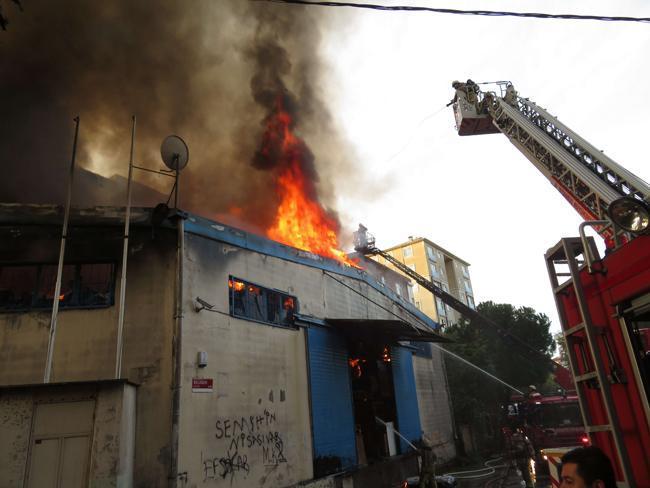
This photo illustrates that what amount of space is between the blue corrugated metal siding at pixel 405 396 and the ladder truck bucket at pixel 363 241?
47.1 feet

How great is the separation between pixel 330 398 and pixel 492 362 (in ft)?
59.2

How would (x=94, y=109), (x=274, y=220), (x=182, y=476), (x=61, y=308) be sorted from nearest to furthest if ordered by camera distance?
(x=182, y=476), (x=61, y=308), (x=94, y=109), (x=274, y=220)

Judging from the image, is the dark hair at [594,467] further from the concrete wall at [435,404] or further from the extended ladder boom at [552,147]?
the concrete wall at [435,404]

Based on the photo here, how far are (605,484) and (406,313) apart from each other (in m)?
16.7

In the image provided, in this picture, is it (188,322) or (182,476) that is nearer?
(182,476)

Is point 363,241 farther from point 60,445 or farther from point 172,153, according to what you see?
point 60,445

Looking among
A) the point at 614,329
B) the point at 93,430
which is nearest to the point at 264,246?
the point at 93,430

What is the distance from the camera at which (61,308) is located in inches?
341

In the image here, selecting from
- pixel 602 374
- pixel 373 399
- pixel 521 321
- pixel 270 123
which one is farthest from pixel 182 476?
pixel 521 321

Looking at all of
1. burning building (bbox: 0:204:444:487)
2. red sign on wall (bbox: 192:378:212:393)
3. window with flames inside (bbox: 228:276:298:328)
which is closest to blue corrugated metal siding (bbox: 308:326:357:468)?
burning building (bbox: 0:204:444:487)

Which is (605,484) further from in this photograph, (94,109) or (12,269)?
(94,109)

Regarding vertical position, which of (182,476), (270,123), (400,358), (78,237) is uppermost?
(270,123)

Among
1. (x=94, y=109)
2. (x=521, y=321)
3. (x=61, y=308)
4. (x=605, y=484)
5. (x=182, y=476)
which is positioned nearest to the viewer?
(x=605, y=484)

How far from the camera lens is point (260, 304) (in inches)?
437
